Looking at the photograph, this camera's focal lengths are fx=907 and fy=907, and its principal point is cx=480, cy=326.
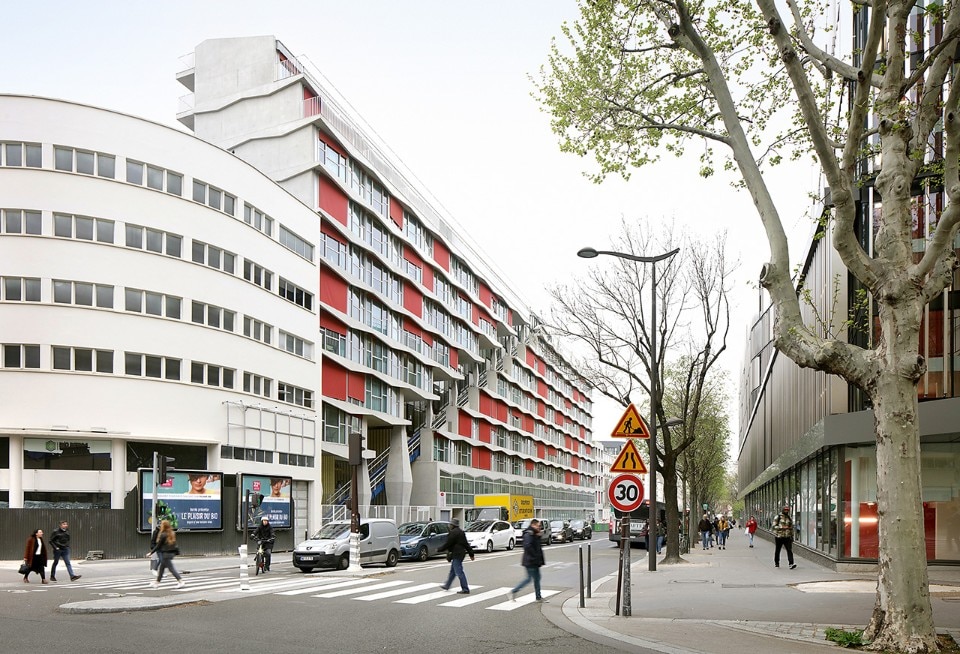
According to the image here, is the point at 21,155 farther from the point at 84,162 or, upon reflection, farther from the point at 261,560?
the point at 261,560

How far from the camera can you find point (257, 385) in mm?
41188

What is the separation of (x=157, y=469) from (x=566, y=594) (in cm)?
1229

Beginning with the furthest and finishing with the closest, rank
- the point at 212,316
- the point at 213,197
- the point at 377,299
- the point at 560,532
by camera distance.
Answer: the point at 560,532, the point at 377,299, the point at 213,197, the point at 212,316

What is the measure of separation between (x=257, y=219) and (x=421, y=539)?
17309 mm

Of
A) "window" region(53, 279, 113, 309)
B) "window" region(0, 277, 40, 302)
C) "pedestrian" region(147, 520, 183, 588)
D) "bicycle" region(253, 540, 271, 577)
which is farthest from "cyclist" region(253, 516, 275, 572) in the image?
"window" region(0, 277, 40, 302)

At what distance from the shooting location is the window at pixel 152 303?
34750 millimetres

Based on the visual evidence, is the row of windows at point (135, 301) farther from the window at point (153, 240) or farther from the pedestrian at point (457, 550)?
the pedestrian at point (457, 550)

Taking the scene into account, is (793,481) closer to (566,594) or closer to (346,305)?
(566,594)

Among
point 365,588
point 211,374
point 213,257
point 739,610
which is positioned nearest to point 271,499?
point 211,374

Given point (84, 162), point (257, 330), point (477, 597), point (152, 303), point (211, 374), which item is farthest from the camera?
point (257, 330)

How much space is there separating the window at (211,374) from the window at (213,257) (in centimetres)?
426

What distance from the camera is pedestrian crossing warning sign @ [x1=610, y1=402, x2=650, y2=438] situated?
15.4 meters

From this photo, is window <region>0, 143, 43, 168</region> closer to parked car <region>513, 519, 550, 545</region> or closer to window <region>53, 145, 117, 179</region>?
window <region>53, 145, 117, 179</region>

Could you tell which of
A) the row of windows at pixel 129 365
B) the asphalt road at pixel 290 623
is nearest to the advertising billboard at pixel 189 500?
the row of windows at pixel 129 365
